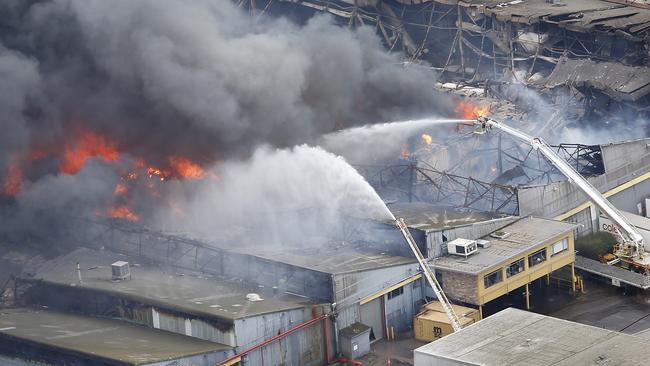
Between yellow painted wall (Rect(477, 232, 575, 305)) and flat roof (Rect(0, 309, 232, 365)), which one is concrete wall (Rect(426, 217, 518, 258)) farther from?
flat roof (Rect(0, 309, 232, 365))

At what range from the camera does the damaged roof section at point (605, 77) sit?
215 ft

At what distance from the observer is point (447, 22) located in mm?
81312

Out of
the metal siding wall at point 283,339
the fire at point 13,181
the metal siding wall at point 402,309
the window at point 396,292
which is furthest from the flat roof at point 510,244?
the fire at point 13,181

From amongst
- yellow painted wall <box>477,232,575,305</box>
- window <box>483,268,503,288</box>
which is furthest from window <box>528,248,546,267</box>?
window <box>483,268,503,288</box>

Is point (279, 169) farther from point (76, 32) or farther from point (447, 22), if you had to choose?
point (447, 22)

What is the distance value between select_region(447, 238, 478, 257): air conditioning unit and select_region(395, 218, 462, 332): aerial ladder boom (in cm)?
155

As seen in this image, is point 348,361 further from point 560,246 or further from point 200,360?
point 560,246

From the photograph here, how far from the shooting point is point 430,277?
44.5m

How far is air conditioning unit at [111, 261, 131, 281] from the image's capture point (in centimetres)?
4509

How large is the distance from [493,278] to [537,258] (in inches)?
125

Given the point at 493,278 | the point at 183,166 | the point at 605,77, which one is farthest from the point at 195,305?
the point at 605,77

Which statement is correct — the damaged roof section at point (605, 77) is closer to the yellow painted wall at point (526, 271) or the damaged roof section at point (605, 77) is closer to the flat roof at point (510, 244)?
the flat roof at point (510, 244)

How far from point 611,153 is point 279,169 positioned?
18.2 meters

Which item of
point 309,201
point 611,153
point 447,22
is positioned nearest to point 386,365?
point 309,201
